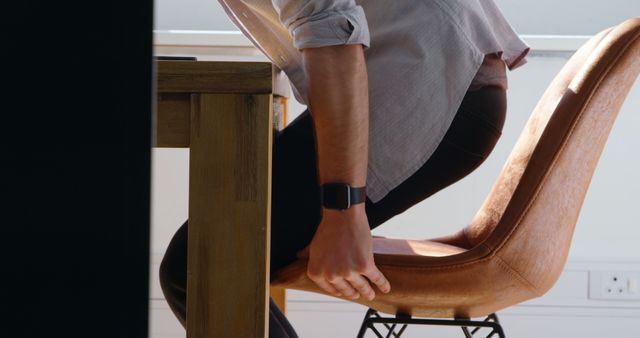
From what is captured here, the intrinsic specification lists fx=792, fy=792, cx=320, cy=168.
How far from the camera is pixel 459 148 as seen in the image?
1004 millimetres

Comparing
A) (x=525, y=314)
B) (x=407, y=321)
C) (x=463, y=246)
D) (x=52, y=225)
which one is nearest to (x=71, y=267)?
(x=52, y=225)

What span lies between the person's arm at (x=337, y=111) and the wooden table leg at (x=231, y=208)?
3.1 inches

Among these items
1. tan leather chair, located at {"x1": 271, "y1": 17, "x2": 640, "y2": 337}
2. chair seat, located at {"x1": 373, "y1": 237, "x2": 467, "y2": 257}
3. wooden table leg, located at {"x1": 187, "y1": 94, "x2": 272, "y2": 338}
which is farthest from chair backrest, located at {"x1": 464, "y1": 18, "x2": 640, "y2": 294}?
wooden table leg, located at {"x1": 187, "y1": 94, "x2": 272, "y2": 338}

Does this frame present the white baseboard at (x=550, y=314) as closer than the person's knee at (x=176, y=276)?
No

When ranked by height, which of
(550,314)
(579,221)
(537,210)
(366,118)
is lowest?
(550,314)

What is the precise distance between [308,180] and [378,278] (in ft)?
0.48

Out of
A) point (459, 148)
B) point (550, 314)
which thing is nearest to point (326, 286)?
point (459, 148)

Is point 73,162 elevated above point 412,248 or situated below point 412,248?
above

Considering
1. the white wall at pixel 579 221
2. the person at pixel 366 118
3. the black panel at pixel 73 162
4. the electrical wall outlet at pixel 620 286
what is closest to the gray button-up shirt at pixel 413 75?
the person at pixel 366 118

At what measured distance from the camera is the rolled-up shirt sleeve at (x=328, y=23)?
0.85 meters

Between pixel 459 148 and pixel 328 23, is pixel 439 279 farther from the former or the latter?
pixel 328 23

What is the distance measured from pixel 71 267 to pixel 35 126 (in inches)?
1.4

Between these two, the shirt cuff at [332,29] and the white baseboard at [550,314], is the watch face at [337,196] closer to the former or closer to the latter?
the shirt cuff at [332,29]

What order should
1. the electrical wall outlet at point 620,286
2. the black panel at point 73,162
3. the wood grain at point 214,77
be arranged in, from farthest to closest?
1. the electrical wall outlet at point 620,286
2. the wood grain at point 214,77
3. the black panel at point 73,162
